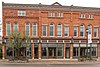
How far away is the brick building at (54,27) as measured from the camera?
50531 mm

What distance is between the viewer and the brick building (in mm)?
50531

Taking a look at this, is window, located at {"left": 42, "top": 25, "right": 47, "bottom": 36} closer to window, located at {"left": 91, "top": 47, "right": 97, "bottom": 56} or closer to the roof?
the roof

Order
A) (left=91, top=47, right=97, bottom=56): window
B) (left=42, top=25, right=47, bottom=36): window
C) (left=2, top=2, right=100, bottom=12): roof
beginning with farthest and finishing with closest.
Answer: (left=91, top=47, right=97, bottom=56): window < (left=42, top=25, right=47, bottom=36): window < (left=2, top=2, right=100, bottom=12): roof

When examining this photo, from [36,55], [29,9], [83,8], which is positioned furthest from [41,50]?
[83,8]

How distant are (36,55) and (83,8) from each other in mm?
13551

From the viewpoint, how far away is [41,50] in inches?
2018

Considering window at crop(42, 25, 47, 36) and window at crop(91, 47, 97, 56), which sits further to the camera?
window at crop(91, 47, 97, 56)

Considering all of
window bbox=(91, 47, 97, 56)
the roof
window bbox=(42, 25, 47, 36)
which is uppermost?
the roof

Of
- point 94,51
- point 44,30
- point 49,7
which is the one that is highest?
point 49,7

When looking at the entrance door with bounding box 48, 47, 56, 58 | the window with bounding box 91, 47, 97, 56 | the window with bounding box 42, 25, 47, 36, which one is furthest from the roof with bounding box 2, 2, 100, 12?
the entrance door with bounding box 48, 47, 56, 58

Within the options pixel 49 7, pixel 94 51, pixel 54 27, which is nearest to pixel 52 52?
pixel 54 27

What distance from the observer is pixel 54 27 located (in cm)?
5188

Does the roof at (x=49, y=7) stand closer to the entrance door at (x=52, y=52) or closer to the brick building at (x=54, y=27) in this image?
the brick building at (x=54, y=27)

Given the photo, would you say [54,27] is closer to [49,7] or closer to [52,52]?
[49,7]
